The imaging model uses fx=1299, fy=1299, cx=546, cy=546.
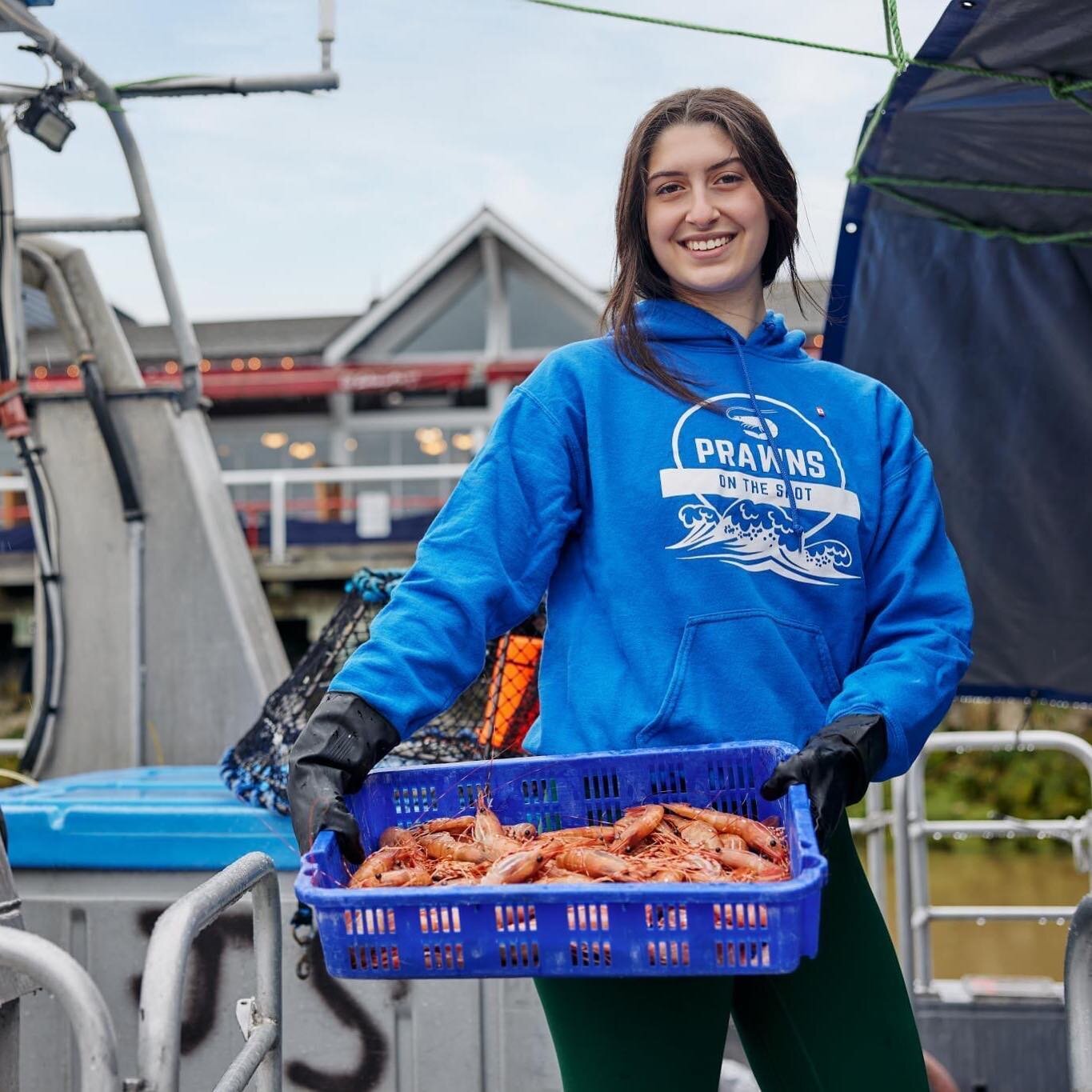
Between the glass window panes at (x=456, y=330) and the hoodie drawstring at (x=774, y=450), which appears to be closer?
the hoodie drawstring at (x=774, y=450)

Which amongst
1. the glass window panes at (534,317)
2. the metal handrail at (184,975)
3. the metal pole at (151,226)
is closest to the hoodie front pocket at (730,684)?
→ the metal handrail at (184,975)

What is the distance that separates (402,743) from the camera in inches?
136

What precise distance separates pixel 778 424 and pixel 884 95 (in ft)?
5.75

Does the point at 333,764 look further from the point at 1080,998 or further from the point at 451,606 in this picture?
the point at 1080,998

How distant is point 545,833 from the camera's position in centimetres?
193

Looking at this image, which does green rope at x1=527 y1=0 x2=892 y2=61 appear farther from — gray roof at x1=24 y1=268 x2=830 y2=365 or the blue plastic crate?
gray roof at x1=24 y1=268 x2=830 y2=365

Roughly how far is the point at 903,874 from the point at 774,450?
3.10m

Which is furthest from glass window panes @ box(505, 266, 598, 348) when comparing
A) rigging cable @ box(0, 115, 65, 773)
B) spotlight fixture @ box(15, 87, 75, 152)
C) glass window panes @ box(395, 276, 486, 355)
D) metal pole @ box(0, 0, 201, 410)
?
spotlight fixture @ box(15, 87, 75, 152)

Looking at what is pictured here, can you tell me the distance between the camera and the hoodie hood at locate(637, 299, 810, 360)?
2.15 m

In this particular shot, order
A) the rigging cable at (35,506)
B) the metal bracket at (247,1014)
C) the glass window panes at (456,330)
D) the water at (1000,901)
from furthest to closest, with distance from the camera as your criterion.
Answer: the glass window panes at (456,330) < the water at (1000,901) < the rigging cable at (35,506) < the metal bracket at (247,1014)

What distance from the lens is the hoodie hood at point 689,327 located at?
7.06 feet

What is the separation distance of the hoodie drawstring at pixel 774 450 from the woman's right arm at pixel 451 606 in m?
0.31

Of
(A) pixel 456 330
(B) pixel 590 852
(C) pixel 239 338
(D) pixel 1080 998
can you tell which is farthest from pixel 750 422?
(C) pixel 239 338

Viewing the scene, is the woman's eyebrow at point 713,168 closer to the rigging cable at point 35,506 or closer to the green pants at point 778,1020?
the green pants at point 778,1020
